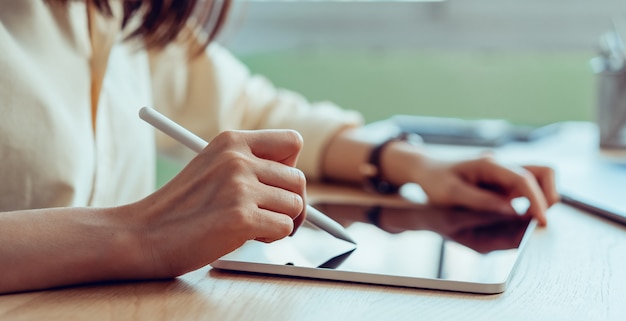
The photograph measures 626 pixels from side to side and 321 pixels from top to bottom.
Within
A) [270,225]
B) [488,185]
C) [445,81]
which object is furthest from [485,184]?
[445,81]

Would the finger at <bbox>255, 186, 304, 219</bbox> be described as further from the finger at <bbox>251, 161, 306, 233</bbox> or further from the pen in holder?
the pen in holder

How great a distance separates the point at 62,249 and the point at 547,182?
534 millimetres

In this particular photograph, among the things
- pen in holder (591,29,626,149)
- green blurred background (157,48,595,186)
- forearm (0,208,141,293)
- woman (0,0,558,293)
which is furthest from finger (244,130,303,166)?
green blurred background (157,48,595,186)

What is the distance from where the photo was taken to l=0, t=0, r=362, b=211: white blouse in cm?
70

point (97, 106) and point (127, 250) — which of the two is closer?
point (127, 250)

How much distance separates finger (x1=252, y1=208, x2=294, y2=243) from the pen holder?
0.81m

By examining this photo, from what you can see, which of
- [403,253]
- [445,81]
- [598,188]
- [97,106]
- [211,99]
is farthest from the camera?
[445,81]

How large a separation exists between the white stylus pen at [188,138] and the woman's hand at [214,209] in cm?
4

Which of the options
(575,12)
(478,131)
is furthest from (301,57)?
(478,131)

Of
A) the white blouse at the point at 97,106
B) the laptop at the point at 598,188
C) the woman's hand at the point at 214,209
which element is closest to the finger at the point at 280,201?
the woman's hand at the point at 214,209

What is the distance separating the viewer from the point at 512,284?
1.90 feet

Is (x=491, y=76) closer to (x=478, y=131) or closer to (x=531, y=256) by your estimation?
(x=478, y=131)

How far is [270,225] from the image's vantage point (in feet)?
1.84

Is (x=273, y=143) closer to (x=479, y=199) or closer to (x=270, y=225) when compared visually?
(x=270, y=225)
